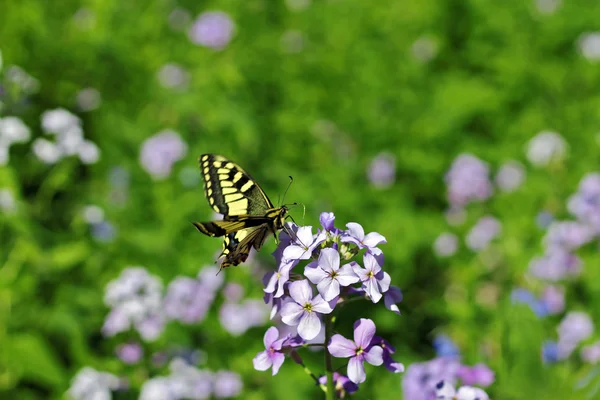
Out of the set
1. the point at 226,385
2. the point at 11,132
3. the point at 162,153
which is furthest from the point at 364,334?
the point at 162,153

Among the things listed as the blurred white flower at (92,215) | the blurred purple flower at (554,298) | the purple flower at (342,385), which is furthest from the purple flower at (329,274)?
the blurred white flower at (92,215)

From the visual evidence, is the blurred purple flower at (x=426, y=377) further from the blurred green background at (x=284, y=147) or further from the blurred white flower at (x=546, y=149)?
the blurred white flower at (x=546, y=149)

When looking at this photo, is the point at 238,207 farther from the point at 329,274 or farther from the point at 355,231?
the point at 329,274

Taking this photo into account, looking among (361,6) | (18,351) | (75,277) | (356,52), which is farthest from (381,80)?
(18,351)

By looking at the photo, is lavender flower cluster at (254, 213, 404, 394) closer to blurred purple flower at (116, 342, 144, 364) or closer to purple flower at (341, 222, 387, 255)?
purple flower at (341, 222, 387, 255)

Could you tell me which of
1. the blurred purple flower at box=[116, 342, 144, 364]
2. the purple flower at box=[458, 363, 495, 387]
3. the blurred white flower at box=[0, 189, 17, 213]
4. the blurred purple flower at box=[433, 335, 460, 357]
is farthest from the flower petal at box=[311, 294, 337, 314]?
the blurred white flower at box=[0, 189, 17, 213]

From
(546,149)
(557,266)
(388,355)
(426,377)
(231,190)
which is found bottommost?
(388,355)
